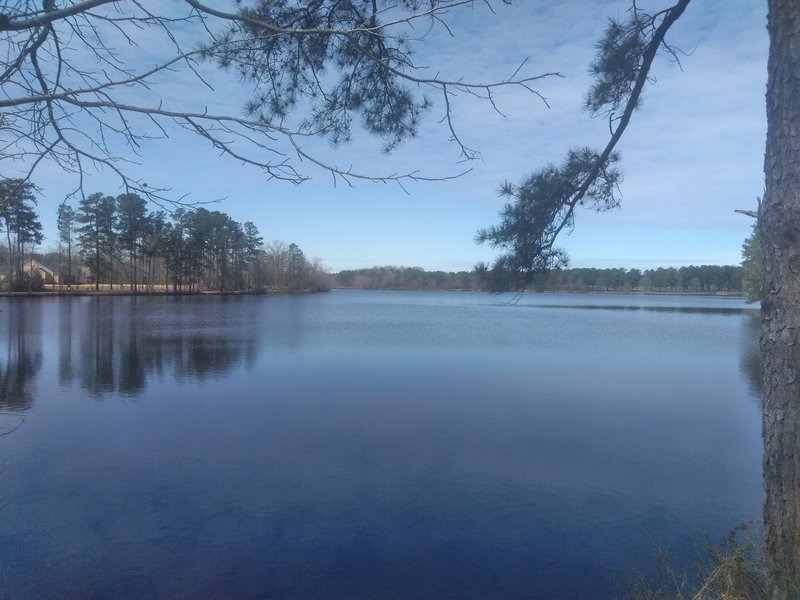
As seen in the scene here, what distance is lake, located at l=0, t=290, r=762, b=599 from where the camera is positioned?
5.22 meters

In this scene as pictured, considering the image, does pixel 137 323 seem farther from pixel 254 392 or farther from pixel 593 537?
pixel 593 537

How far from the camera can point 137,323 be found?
87.5ft

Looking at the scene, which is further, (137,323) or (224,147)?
(137,323)

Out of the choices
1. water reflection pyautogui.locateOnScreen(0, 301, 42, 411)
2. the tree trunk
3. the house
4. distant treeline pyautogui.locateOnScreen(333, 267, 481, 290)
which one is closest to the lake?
water reflection pyautogui.locateOnScreen(0, 301, 42, 411)

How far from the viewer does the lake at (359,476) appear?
17.1 ft

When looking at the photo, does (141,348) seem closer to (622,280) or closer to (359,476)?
(359,476)

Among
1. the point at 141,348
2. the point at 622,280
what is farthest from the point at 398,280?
the point at 141,348

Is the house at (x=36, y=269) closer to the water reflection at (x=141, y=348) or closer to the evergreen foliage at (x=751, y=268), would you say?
the water reflection at (x=141, y=348)

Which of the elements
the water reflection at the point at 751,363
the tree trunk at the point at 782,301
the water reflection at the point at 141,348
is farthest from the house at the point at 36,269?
the water reflection at the point at 751,363

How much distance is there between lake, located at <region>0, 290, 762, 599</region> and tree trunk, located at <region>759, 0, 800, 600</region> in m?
2.34

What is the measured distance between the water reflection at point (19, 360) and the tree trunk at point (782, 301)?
709 cm

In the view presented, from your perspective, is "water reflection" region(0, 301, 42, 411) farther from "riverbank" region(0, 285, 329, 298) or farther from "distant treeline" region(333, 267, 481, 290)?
"distant treeline" region(333, 267, 481, 290)

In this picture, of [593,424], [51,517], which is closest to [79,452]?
[51,517]

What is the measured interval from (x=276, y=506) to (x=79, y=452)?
3.53 meters
